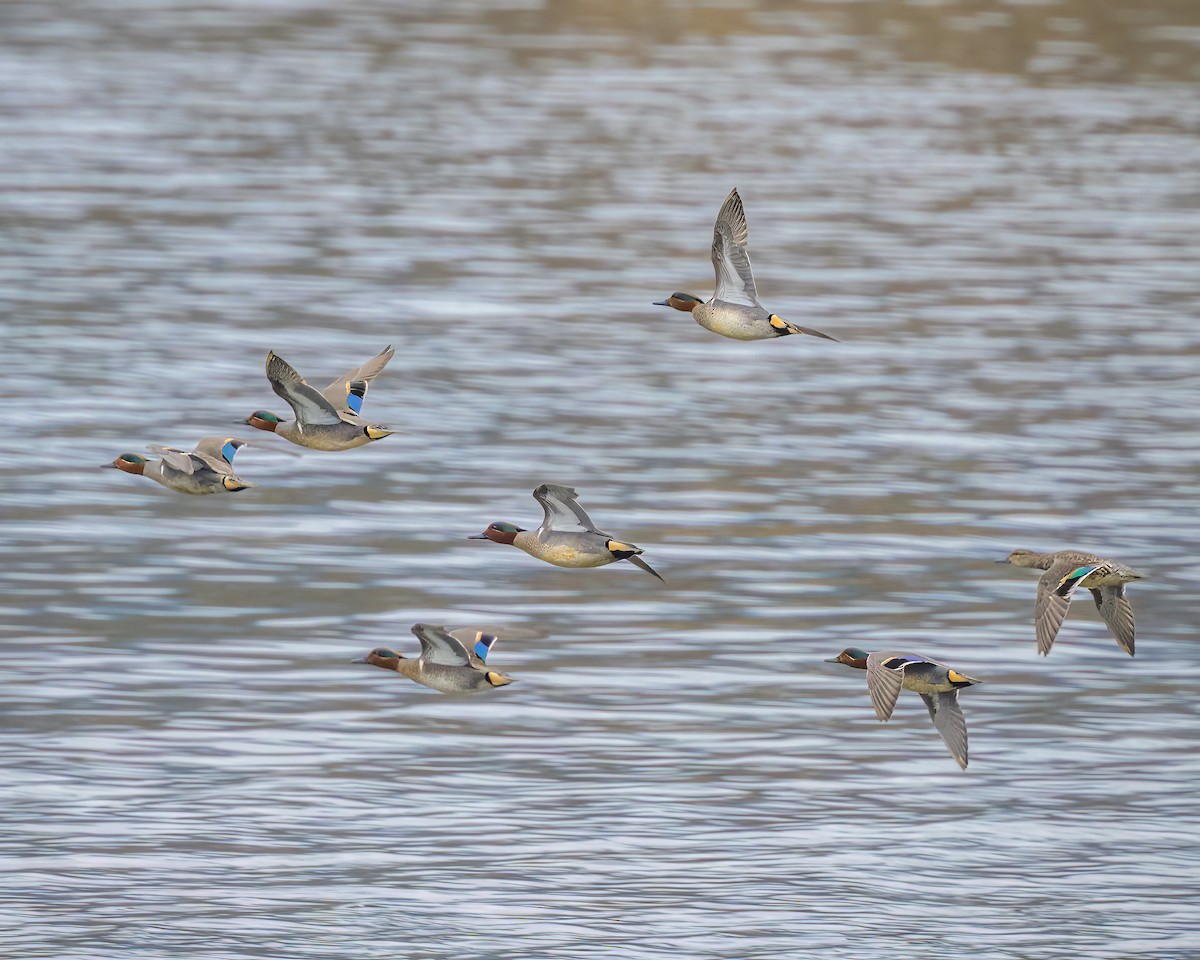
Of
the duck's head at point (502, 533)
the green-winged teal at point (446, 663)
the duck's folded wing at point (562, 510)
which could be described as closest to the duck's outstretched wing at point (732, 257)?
the duck's folded wing at point (562, 510)

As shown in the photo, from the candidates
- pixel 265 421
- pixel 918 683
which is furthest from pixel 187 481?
pixel 918 683

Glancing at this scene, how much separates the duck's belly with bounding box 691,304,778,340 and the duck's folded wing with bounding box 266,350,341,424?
2.41m

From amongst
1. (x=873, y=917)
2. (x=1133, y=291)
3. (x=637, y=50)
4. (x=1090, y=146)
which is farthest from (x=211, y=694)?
(x=637, y=50)

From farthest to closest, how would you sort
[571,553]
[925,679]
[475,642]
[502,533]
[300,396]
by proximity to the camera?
[300,396]
[502,533]
[925,679]
[571,553]
[475,642]

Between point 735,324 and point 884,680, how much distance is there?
8.40 feet

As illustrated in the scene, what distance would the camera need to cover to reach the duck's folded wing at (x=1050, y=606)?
15852 millimetres

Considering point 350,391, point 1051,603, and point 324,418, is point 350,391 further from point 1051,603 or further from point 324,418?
point 1051,603

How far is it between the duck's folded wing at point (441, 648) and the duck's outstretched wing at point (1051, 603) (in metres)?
3.49

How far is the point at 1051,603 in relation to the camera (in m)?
16.4

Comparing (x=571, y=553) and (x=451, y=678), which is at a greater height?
(x=571, y=553)

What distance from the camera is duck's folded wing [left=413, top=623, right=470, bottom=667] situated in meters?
16.8

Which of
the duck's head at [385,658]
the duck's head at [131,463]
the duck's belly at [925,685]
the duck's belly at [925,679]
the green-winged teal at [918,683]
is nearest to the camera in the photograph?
the green-winged teal at [918,683]

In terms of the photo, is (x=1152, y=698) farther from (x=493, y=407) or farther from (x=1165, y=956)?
(x=493, y=407)

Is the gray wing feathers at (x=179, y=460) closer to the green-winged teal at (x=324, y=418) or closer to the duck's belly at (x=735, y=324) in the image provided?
the green-winged teal at (x=324, y=418)
